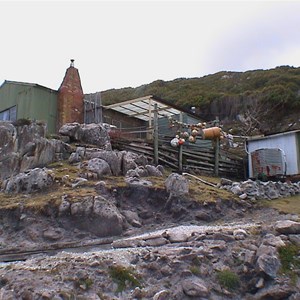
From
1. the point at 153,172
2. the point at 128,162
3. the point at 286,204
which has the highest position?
the point at 128,162

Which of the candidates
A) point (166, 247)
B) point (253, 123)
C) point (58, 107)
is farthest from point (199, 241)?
point (253, 123)

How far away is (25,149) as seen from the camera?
12477 millimetres

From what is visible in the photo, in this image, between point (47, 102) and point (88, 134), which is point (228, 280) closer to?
point (88, 134)

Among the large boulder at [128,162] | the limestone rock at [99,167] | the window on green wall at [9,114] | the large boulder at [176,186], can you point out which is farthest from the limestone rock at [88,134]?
the window on green wall at [9,114]

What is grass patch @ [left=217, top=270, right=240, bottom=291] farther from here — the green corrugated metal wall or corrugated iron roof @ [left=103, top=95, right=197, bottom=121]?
corrugated iron roof @ [left=103, top=95, right=197, bottom=121]

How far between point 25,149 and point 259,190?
24.1ft

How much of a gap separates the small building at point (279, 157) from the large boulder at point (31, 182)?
972 cm

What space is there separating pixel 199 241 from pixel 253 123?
27.7m

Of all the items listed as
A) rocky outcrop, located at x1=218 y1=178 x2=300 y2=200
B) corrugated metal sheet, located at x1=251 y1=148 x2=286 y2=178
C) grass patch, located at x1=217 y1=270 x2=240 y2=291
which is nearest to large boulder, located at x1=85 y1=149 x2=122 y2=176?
rocky outcrop, located at x1=218 y1=178 x2=300 y2=200

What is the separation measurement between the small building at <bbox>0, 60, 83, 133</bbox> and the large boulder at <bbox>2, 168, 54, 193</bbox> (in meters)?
10.4

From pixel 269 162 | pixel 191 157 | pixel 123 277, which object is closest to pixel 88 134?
pixel 191 157

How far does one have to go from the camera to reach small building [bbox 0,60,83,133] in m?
→ 20.6

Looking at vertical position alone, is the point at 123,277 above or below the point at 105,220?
below

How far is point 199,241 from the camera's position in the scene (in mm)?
7090
